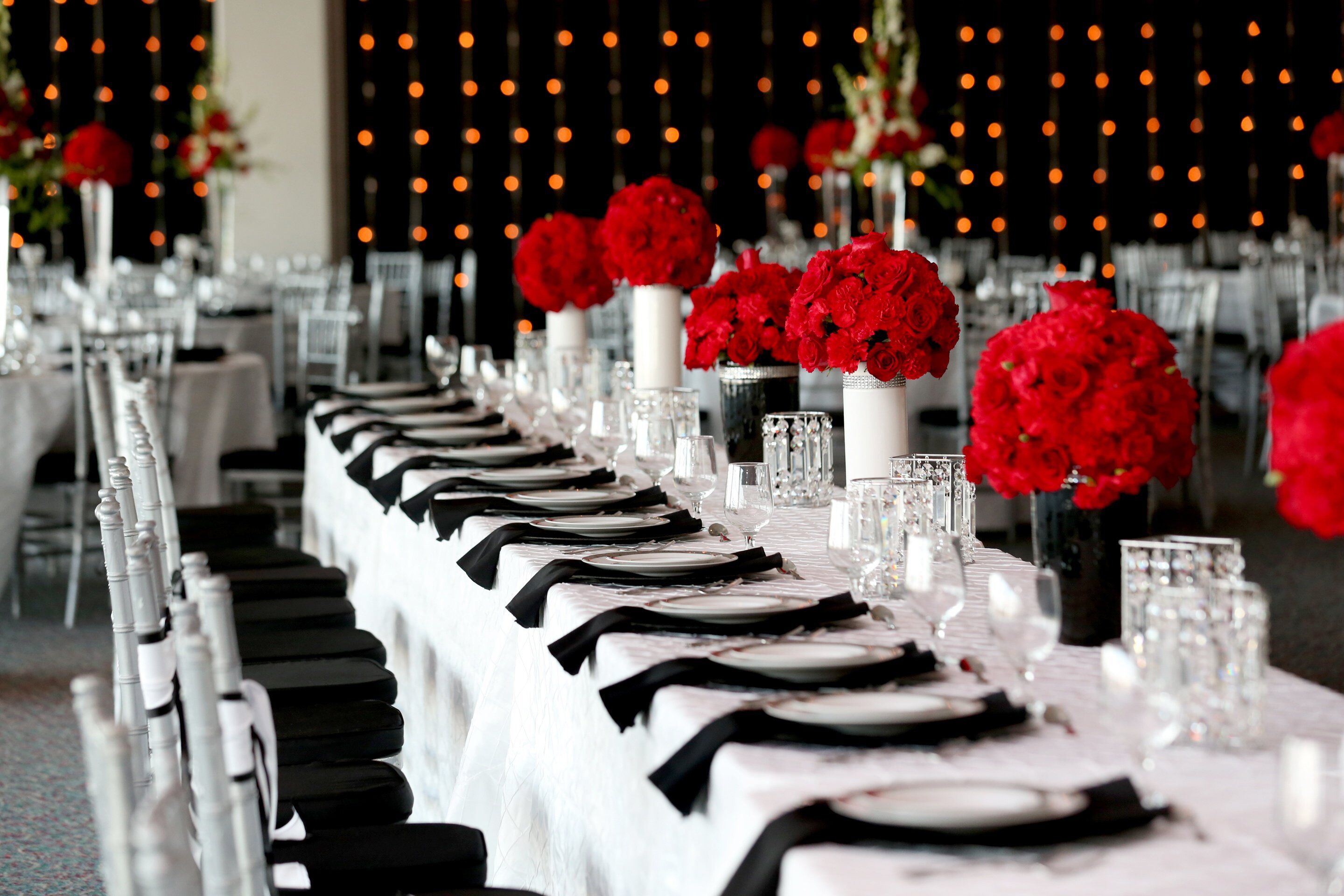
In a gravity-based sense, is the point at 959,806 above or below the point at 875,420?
below

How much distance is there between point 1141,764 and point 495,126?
1086 centimetres

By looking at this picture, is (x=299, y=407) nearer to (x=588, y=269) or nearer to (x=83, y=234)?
(x=588, y=269)

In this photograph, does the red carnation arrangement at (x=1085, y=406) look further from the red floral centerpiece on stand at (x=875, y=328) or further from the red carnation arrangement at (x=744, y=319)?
the red carnation arrangement at (x=744, y=319)

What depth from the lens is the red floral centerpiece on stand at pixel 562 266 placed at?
4172 mm

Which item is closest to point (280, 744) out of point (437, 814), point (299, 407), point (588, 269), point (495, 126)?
point (437, 814)

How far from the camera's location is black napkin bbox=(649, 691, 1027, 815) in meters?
1.35

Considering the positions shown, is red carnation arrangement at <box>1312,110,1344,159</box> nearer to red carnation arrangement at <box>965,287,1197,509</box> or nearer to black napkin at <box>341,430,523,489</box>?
black napkin at <box>341,430,523,489</box>

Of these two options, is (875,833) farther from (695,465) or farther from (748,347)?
(748,347)

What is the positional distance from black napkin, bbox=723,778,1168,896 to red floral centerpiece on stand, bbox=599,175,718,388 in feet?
8.12

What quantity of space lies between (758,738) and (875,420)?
1.17 meters

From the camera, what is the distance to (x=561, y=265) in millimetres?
4180

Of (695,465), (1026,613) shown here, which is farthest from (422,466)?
(1026,613)

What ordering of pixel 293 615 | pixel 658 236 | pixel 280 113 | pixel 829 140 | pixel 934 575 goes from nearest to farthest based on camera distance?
pixel 934 575 → pixel 293 615 → pixel 658 236 → pixel 829 140 → pixel 280 113

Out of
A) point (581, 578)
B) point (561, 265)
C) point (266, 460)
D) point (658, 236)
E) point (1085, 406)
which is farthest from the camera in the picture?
point (266, 460)
